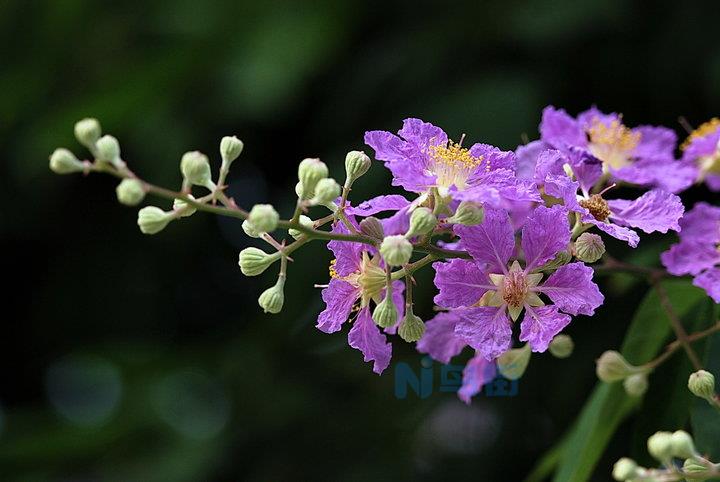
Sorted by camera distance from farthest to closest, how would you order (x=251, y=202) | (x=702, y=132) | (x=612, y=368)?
1. (x=251, y=202)
2. (x=702, y=132)
3. (x=612, y=368)

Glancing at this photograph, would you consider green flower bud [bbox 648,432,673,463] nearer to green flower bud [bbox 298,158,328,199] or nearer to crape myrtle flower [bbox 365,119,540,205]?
crape myrtle flower [bbox 365,119,540,205]

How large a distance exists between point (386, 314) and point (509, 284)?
0.83 ft

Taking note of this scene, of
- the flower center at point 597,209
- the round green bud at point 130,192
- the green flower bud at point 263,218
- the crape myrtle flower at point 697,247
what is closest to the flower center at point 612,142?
the crape myrtle flower at point 697,247

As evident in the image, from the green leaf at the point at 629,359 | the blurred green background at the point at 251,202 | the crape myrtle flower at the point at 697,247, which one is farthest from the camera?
the blurred green background at the point at 251,202

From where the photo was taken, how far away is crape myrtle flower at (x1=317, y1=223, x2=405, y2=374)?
1.63 metres

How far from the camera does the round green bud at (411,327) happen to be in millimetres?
1562

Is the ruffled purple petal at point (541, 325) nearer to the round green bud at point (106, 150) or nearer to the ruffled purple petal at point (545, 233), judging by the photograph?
the ruffled purple petal at point (545, 233)

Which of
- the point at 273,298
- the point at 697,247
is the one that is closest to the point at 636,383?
the point at 697,247

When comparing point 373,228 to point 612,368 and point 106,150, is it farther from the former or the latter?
point 612,368

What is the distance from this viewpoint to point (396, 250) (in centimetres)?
139

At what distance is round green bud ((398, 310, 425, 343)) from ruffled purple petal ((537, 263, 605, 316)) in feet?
0.76

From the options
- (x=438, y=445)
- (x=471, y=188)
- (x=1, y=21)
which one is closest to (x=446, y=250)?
(x=471, y=188)

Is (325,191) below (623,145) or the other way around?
the other way around

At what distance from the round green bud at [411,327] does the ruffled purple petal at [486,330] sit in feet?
0.21
